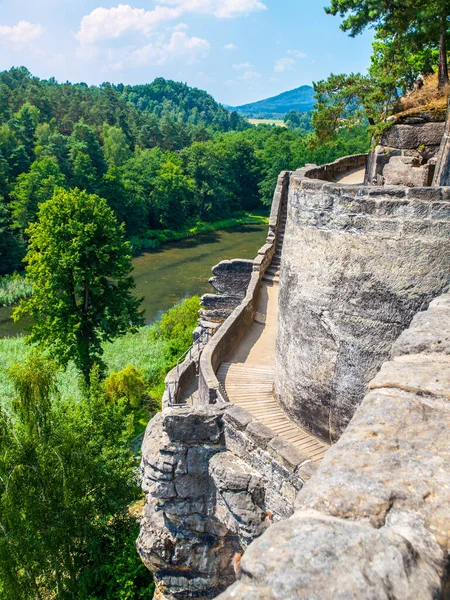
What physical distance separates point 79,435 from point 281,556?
10.9 meters

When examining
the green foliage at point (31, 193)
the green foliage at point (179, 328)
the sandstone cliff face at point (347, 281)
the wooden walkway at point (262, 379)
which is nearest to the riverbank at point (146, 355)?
the green foliage at point (179, 328)

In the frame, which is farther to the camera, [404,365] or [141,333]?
[141,333]

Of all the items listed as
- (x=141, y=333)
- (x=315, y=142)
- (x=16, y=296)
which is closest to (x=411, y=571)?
(x=315, y=142)

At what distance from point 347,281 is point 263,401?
2.86 metres

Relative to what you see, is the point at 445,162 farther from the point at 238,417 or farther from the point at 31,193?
the point at 31,193

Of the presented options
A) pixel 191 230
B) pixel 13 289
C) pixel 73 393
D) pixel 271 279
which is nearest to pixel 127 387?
pixel 73 393

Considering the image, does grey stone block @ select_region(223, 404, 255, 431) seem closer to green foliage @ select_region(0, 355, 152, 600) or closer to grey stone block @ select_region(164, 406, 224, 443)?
grey stone block @ select_region(164, 406, 224, 443)

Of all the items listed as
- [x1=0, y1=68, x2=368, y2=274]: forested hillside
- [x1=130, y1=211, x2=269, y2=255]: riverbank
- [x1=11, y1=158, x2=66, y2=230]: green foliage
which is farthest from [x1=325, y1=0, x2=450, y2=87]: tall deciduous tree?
[x1=130, y1=211, x2=269, y2=255]: riverbank

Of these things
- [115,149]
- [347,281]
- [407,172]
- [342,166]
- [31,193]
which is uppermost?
[115,149]

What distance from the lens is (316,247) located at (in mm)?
7102

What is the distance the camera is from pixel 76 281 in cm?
1884

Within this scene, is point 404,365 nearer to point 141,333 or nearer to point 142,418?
point 142,418

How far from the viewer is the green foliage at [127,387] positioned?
66.1 feet

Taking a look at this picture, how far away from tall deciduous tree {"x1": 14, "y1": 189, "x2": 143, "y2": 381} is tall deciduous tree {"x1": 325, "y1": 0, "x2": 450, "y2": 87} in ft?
34.5
